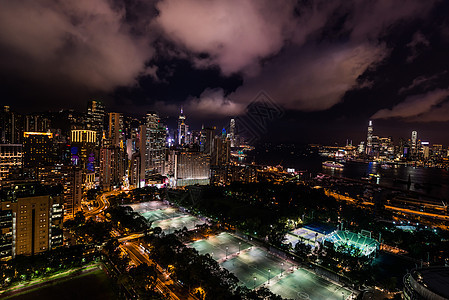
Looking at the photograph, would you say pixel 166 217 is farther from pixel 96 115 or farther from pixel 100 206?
pixel 96 115

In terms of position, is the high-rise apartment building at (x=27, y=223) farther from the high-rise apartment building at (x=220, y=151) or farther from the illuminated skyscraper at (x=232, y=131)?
the high-rise apartment building at (x=220, y=151)

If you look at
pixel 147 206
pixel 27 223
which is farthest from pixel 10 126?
pixel 27 223

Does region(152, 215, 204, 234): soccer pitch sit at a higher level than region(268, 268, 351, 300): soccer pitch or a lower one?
higher

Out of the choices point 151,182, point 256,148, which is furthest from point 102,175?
point 256,148

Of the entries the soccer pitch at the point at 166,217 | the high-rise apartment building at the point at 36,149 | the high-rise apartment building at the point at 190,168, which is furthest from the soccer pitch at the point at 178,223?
the high-rise apartment building at the point at 36,149

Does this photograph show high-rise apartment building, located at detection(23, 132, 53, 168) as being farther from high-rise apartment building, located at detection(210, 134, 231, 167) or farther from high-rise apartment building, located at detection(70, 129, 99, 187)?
high-rise apartment building, located at detection(210, 134, 231, 167)

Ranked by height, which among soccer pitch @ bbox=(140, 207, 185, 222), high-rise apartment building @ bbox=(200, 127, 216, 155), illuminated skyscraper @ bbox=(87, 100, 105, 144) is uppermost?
→ illuminated skyscraper @ bbox=(87, 100, 105, 144)

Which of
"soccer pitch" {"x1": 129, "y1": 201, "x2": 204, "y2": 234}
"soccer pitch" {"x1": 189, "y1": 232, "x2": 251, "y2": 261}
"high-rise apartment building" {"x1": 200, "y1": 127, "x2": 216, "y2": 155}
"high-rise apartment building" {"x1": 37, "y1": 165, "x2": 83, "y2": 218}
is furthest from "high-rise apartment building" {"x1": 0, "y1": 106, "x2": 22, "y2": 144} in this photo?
"soccer pitch" {"x1": 189, "y1": 232, "x2": 251, "y2": 261}

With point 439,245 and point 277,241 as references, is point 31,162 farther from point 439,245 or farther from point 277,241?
point 439,245
